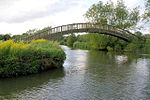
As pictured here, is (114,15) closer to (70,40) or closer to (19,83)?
(19,83)

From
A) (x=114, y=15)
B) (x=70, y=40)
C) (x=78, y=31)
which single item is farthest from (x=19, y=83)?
(x=70, y=40)

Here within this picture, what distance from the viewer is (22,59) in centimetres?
1097

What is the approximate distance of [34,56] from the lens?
11648 millimetres

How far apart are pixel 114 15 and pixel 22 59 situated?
34967 millimetres

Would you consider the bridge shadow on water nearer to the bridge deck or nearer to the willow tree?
the bridge deck

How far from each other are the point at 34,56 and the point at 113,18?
111 feet

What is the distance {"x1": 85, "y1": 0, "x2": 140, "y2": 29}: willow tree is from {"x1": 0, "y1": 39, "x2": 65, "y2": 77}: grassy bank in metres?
30.7

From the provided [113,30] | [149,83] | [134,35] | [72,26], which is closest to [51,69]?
[149,83]

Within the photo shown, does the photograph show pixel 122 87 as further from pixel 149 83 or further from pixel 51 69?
pixel 51 69

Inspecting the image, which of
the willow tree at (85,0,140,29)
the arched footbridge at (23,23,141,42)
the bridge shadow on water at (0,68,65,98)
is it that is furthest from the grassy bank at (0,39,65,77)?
the willow tree at (85,0,140,29)

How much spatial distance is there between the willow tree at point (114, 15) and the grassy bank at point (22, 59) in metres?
30.7

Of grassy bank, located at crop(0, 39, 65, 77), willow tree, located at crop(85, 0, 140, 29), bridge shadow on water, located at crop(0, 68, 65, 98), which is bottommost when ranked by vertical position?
bridge shadow on water, located at crop(0, 68, 65, 98)

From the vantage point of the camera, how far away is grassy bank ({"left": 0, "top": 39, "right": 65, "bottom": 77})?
33.2 feet

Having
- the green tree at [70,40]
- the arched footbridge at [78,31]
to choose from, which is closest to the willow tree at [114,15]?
the arched footbridge at [78,31]
